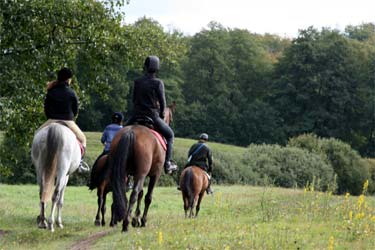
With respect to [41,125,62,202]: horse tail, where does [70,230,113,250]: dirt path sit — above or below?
below

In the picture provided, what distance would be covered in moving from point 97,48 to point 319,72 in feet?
257

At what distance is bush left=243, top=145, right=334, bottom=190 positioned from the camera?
185 ft

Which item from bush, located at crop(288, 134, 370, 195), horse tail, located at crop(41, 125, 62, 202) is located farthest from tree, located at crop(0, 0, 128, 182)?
bush, located at crop(288, 134, 370, 195)

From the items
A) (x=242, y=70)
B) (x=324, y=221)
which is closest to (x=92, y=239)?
(x=324, y=221)

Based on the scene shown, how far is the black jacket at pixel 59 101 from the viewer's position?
53.3 feet

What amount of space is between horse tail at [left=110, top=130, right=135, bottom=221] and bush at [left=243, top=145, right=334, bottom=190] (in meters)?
41.2

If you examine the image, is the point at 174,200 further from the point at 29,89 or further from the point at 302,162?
the point at 302,162

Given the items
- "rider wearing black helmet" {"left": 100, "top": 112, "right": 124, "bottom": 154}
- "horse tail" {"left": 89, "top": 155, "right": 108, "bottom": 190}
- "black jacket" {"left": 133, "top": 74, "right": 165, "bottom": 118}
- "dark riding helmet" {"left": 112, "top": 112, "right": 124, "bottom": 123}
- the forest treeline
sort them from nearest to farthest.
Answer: "black jacket" {"left": 133, "top": 74, "right": 165, "bottom": 118} → "horse tail" {"left": 89, "top": 155, "right": 108, "bottom": 190} → "rider wearing black helmet" {"left": 100, "top": 112, "right": 124, "bottom": 154} → "dark riding helmet" {"left": 112, "top": 112, "right": 124, "bottom": 123} → the forest treeline

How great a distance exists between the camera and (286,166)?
57.4m

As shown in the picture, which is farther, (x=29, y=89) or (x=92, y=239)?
(x=29, y=89)

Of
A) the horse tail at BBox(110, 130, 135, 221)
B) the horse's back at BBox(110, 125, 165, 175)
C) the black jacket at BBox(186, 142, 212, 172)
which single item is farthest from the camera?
the black jacket at BBox(186, 142, 212, 172)

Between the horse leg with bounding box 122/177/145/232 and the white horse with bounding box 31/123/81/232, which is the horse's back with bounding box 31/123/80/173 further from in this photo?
the horse leg with bounding box 122/177/145/232

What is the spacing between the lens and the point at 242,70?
110250mm

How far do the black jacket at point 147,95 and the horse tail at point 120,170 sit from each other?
104cm
